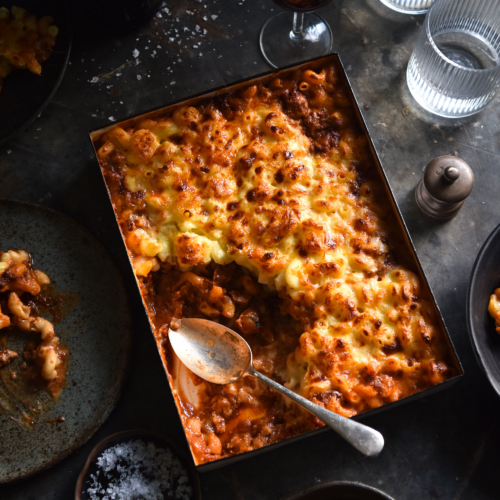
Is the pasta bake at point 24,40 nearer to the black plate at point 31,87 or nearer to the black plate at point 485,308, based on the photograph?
the black plate at point 31,87

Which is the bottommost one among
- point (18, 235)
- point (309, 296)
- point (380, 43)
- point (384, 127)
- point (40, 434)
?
point (40, 434)

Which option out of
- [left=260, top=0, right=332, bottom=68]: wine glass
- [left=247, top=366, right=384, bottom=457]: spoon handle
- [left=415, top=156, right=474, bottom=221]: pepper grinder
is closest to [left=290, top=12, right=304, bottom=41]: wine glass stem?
[left=260, top=0, right=332, bottom=68]: wine glass

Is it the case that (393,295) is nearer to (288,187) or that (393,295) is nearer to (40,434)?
(288,187)

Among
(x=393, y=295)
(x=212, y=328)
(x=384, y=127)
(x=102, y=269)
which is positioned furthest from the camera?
(x=384, y=127)

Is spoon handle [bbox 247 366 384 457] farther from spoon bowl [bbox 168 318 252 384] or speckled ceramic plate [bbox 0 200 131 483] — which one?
speckled ceramic plate [bbox 0 200 131 483]

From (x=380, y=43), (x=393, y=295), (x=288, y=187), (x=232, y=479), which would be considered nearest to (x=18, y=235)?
(x=288, y=187)

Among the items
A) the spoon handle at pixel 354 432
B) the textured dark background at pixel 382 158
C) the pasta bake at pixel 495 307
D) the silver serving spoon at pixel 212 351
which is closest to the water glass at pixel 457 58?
the textured dark background at pixel 382 158
